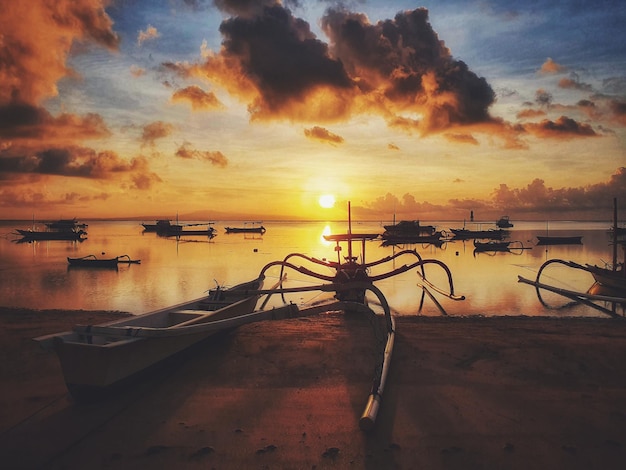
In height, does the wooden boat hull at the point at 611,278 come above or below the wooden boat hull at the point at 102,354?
below

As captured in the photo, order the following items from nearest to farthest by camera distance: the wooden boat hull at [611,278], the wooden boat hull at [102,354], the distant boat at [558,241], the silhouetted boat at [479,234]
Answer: the wooden boat hull at [102,354] < the wooden boat hull at [611,278] < the distant boat at [558,241] < the silhouetted boat at [479,234]

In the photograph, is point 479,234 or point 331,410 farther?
point 479,234

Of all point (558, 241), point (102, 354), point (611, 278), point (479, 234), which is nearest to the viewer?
point (102, 354)

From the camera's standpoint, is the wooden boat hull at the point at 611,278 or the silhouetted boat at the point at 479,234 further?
the silhouetted boat at the point at 479,234

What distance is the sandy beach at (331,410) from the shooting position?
181 inches

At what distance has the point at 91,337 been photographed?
6.22 meters

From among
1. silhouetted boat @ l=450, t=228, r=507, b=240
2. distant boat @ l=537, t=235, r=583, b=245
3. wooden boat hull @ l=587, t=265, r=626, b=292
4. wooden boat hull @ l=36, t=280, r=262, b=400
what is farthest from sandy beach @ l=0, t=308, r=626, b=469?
silhouetted boat @ l=450, t=228, r=507, b=240

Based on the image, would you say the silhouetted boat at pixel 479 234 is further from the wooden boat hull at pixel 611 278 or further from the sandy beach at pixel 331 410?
the sandy beach at pixel 331 410

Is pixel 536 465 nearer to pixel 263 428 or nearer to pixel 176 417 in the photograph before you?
pixel 263 428

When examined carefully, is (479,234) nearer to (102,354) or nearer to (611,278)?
(611,278)

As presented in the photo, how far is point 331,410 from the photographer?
5695mm

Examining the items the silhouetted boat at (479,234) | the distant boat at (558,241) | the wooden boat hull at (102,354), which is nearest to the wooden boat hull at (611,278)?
the wooden boat hull at (102,354)

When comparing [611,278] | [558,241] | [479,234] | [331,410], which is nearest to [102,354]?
[331,410]

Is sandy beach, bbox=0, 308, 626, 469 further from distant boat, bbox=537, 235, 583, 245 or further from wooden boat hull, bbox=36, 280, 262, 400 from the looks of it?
distant boat, bbox=537, 235, 583, 245
